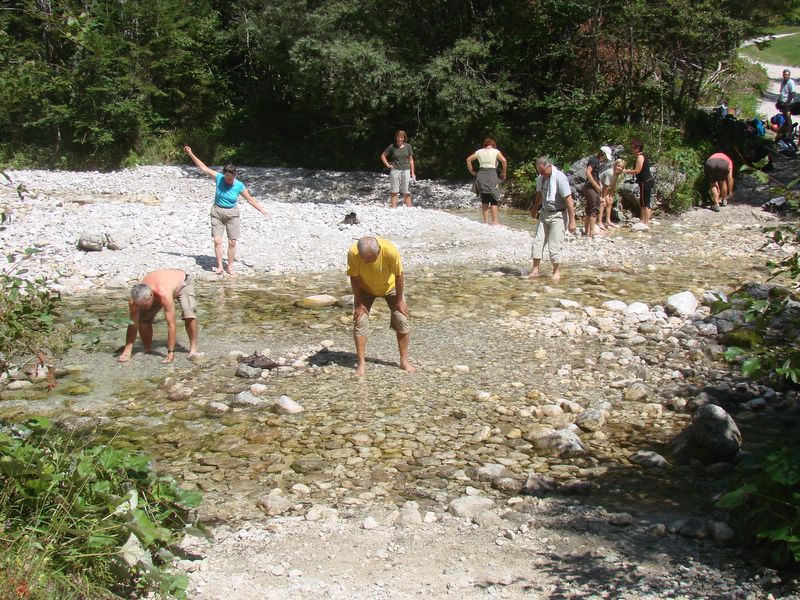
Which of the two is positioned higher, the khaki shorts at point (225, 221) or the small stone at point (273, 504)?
the khaki shorts at point (225, 221)

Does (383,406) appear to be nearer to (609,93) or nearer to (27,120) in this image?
(609,93)

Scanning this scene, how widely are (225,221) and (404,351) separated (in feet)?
18.0

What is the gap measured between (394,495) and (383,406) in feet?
5.98

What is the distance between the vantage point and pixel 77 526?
181 inches

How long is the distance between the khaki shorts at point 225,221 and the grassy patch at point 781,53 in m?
33.1

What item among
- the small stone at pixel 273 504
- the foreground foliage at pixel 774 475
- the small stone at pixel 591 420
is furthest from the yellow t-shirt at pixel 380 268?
the foreground foliage at pixel 774 475

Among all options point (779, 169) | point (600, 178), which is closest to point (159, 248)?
point (600, 178)

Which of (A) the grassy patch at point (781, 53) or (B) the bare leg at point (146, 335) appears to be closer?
(B) the bare leg at point (146, 335)

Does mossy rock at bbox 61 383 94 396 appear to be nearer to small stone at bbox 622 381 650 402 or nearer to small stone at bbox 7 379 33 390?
small stone at bbox 7 379 33 390

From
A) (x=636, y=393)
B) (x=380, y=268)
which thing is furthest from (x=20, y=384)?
(x=636, y=393)

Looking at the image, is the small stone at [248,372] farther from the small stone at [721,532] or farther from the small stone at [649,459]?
the small stone at [721,532]

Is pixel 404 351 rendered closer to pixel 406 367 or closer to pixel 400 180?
pixel 406 367

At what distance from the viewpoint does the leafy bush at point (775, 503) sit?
4.76 m

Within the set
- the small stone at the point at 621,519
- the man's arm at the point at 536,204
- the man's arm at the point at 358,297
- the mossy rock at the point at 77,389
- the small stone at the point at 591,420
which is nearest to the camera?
the small stone at the point at 621,519
